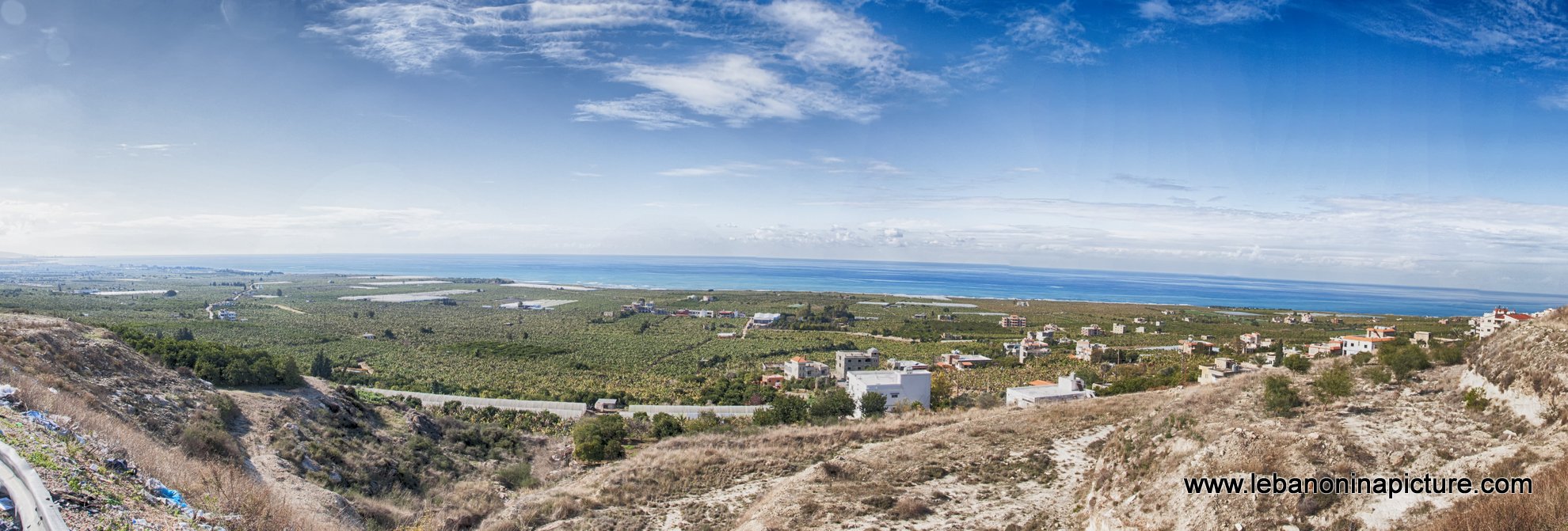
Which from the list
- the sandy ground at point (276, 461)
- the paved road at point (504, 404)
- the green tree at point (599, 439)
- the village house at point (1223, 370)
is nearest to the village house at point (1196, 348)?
the village house at point (1223, 370)

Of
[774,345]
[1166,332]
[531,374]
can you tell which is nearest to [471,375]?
[531,374]

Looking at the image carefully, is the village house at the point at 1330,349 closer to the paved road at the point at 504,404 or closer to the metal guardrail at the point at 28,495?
the paved road at the point at 504,404

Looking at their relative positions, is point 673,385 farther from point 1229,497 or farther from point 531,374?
point 1229,497

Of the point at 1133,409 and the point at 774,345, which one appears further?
the point at 774,345

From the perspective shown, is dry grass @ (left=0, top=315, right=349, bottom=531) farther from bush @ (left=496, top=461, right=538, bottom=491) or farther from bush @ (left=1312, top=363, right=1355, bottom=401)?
bush @ (left=1312, top=363, right=1355, bottom=401)

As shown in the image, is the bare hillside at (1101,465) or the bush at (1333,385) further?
the bush at (1333,385)

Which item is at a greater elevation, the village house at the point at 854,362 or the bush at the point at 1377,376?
the bush at the point at 1377,376
